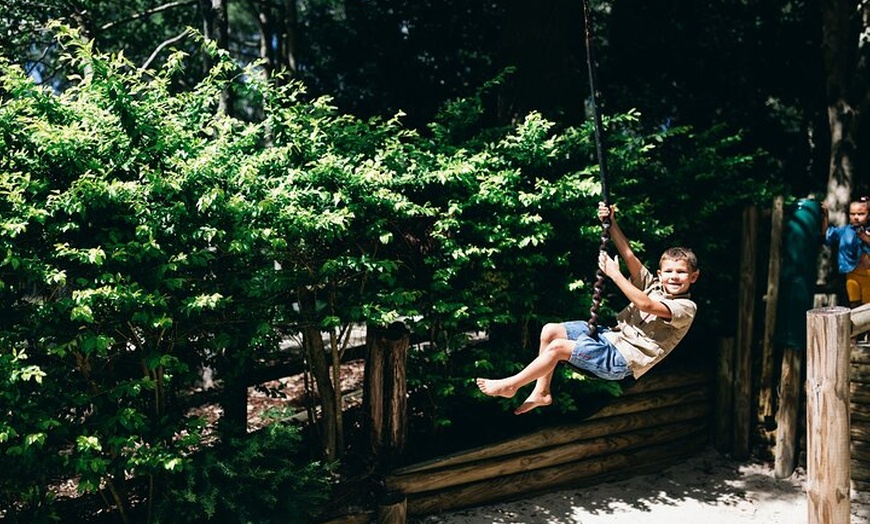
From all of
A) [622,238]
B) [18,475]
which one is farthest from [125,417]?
[622,238]

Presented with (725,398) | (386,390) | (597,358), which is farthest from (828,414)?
(725,398)

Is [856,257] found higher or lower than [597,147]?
lower

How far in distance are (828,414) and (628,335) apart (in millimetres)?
1465

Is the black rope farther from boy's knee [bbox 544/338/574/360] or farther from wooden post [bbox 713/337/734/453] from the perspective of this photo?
wooden post [bbox 713/337/734/453]

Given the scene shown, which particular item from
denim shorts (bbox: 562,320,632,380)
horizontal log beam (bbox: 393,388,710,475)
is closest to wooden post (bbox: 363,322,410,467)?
horizontal log beam (bbox: 393,388,710,475)

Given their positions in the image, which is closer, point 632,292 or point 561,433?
point 632,292

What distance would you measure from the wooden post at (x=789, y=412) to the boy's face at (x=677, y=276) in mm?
3324

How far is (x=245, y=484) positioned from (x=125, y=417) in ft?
3.41

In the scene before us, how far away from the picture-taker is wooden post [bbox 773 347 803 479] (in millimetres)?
8008

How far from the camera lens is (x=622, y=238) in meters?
5.46

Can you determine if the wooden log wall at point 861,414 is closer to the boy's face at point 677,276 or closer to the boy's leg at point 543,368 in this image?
the boy's face at point 677,276

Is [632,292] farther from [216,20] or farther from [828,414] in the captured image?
[216,20]

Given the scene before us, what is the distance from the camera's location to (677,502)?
7.64m

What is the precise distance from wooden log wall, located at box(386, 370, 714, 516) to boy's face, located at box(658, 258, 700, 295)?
8.75 ft
